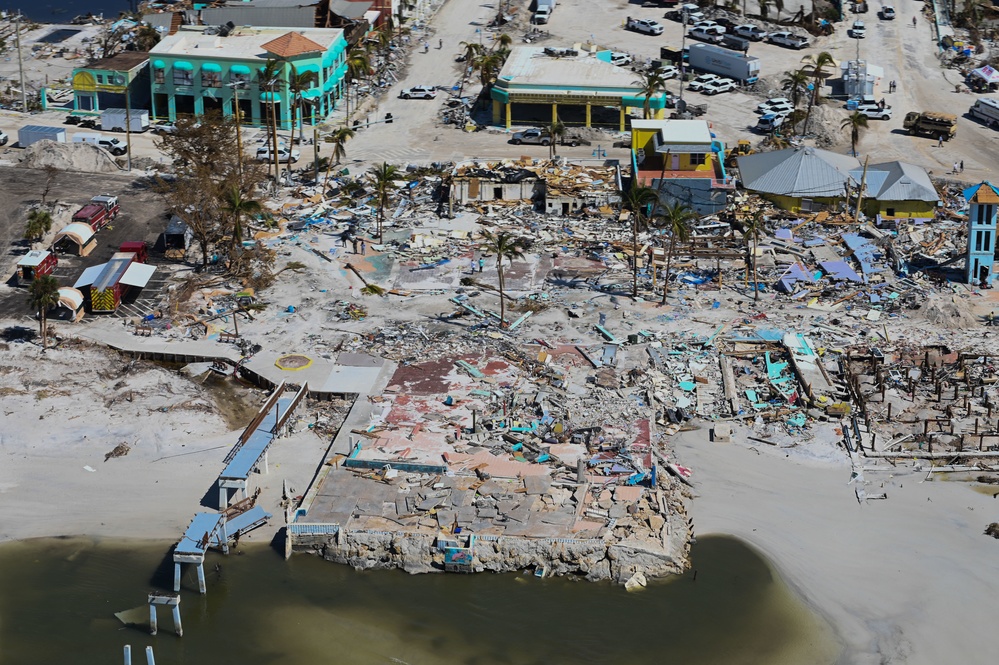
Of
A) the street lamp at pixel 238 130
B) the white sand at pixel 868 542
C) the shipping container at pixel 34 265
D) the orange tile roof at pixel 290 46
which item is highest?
the orange tile roof at pixel 290 46

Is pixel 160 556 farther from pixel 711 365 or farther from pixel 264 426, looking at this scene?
pixel 711 365

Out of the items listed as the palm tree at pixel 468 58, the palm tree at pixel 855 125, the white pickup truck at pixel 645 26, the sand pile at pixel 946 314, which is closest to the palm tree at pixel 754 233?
the sand pile at pixel 946 314

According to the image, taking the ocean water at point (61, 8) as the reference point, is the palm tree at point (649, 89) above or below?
above

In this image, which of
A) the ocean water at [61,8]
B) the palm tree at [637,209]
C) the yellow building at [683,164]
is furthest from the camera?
the ocean water at [61,8]

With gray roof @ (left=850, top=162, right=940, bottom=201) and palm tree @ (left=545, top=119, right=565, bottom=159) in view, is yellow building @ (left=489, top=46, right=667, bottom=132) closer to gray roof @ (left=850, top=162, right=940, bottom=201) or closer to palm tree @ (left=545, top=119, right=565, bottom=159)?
palm tree @ (left=545, top=119, right=565, bottom=159)

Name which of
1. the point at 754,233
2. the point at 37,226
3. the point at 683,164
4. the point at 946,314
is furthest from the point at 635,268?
the point at 37,226

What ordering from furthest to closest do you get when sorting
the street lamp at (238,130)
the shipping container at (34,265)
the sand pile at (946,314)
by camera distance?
the street lamp at (238,130)
the shipping container at (34,265)
the sand pile at (946,314)

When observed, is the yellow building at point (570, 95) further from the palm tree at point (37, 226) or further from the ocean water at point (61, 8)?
the ocean water at point (61, 8)

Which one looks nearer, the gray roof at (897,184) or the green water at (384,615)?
the green water at (384,615)
